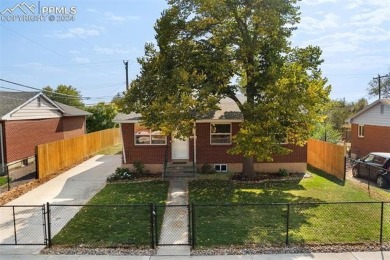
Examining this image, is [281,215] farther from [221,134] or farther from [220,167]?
[221,134]

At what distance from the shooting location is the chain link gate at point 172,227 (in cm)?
948

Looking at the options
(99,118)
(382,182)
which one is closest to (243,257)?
(382,182)

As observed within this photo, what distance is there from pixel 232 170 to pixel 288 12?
8.77 meters

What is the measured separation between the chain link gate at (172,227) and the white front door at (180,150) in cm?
642

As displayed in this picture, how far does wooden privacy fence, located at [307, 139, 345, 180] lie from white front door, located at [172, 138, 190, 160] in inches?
310

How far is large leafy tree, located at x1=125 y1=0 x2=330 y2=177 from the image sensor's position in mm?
13828

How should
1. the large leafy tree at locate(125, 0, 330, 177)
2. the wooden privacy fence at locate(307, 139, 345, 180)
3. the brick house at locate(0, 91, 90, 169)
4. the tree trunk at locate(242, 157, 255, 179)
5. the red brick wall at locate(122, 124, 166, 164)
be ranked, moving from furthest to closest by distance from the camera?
the brick house at locate(0, 91, 90, 169) → the red brick wall at locate(122, 124, 166, 164) → the wooden privacy fence at locate(307, 139, 345, 180) → the tree trunk at locate(242, 157, 255, 179) → the large leafy tree at locate(125, 0, 330, 177)

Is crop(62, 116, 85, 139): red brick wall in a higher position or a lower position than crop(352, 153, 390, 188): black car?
higher

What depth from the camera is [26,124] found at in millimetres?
22469

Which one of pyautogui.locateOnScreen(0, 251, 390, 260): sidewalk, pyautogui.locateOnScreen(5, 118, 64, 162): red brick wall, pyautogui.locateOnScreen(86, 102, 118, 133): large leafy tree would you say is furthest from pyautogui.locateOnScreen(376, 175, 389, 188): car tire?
pyautogui.locateOnScreen(86, 102, 118, 133): large leafy tree

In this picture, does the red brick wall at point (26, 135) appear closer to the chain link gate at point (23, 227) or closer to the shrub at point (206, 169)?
the chain link gate at point (23, 227)

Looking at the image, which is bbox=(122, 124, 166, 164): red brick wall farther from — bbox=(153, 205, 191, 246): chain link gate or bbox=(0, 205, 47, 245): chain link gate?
bbox=(0, 205, 47, 245): chain link gate

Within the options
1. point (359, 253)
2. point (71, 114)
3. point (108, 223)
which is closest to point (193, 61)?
point (108, 223)

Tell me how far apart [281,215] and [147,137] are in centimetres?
953
